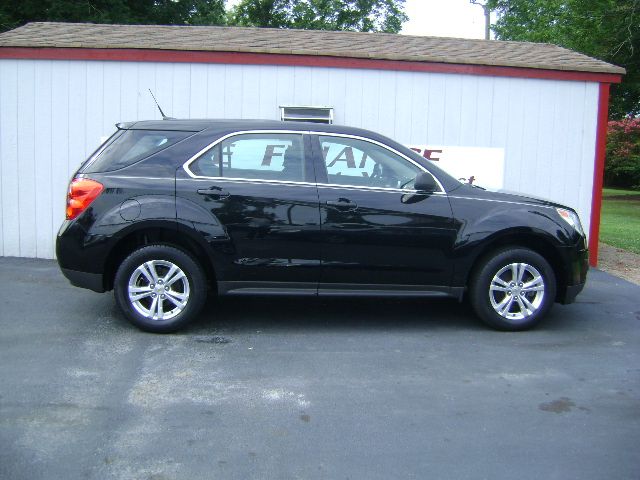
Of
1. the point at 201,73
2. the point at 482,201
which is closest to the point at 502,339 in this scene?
the point at 482,201

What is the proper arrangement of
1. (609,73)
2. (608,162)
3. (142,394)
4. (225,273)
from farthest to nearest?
1. (608,162)
2. (609,73)
3. (225,273)
4. (142,394)

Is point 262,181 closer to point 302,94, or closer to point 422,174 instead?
point 422,174

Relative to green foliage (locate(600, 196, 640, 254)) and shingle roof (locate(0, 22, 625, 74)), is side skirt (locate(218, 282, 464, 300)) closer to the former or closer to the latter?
shingle roof (locate(0, 22, 625, 74))

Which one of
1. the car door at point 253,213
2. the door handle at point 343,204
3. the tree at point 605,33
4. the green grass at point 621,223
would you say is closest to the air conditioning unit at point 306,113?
the car door at point 253,213

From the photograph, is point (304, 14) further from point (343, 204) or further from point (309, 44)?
A: point (343, 204)

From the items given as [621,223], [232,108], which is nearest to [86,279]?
[232,108]

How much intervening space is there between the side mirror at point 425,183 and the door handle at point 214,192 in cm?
155

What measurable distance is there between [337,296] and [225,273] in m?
0.96

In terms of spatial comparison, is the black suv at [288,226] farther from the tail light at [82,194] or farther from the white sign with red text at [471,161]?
the white sign with red text at [471,161]

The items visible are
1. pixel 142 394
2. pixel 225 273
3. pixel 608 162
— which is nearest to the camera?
pixel 142 394

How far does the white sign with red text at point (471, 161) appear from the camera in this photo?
9.56 metres

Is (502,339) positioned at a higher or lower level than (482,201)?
lower

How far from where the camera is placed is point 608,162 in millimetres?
33844

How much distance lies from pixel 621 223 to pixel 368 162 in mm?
12944
